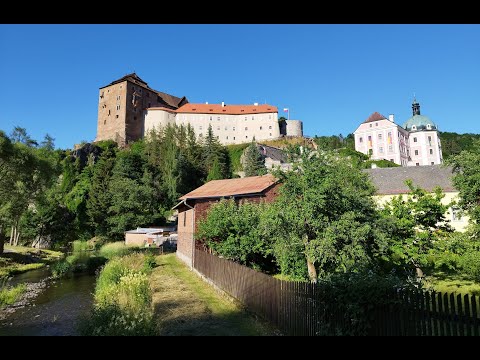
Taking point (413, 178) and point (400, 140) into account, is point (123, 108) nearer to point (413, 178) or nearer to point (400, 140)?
point (400, 140)

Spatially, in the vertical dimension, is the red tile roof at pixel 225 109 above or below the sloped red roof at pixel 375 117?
above

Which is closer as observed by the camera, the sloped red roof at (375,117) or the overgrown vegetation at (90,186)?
the overgrown vegetation at (90,186)

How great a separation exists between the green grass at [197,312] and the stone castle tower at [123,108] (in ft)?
246

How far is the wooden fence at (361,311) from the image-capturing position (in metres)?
6.44

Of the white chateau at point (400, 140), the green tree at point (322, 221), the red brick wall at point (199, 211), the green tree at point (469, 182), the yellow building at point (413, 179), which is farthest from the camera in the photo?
the white chateau at point (400, 140)

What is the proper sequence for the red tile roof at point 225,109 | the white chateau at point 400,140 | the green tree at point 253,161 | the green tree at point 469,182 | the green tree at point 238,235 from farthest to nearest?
the red tile roof at point 225,109
the white chateau at point 400,140
the green tree at point 253,161
the green tree at point 469,182
the green tree at point 238,235

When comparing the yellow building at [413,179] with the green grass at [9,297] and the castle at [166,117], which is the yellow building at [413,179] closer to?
the green grass at [9,297]

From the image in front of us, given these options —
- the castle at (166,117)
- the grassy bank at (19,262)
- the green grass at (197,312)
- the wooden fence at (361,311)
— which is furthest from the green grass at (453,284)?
the castle at (166,117)

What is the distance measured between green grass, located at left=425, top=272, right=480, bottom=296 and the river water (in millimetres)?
14687

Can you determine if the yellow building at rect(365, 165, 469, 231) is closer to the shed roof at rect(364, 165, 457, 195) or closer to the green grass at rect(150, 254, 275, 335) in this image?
the shed roof at rect(364, 165, 457, 195)

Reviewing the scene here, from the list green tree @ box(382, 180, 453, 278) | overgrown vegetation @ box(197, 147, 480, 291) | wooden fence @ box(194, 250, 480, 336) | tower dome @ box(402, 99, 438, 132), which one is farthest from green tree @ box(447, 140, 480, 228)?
tower dome @ box(402, 99, 438, 132)

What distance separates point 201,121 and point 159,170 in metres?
32.8
